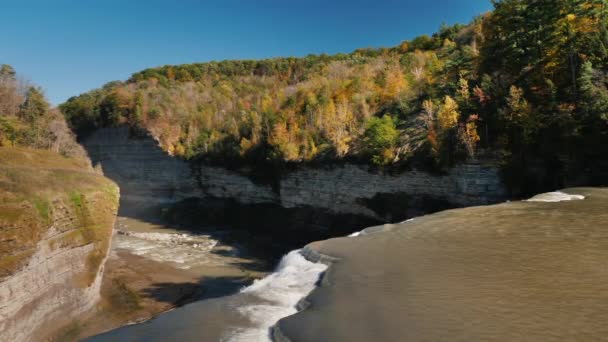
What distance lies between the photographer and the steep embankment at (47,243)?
12.4 metres

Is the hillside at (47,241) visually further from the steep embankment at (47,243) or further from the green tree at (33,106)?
the green tree at (33,106)

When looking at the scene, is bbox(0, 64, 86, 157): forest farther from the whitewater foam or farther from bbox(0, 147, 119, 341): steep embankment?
bbox(0, 147, 119, 341): steep embankment

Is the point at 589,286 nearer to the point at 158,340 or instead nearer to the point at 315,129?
the point at 158,340

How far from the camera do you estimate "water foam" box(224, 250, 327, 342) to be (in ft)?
22.5

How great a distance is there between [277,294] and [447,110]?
23406mm

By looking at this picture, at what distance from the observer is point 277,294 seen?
8594 millimetres

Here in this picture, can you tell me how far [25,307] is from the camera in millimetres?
12703

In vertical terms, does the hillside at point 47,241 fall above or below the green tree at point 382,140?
below

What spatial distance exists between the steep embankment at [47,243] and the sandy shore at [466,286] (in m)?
10.6

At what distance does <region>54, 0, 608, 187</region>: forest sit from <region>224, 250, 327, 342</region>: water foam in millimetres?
19389

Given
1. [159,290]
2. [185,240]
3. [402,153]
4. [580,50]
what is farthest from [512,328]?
[185,240]

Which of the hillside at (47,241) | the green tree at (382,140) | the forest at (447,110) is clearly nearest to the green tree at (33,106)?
the forest at (447,110)

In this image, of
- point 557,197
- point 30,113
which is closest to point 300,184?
point 557,197

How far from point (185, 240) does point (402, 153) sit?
21444 mm
